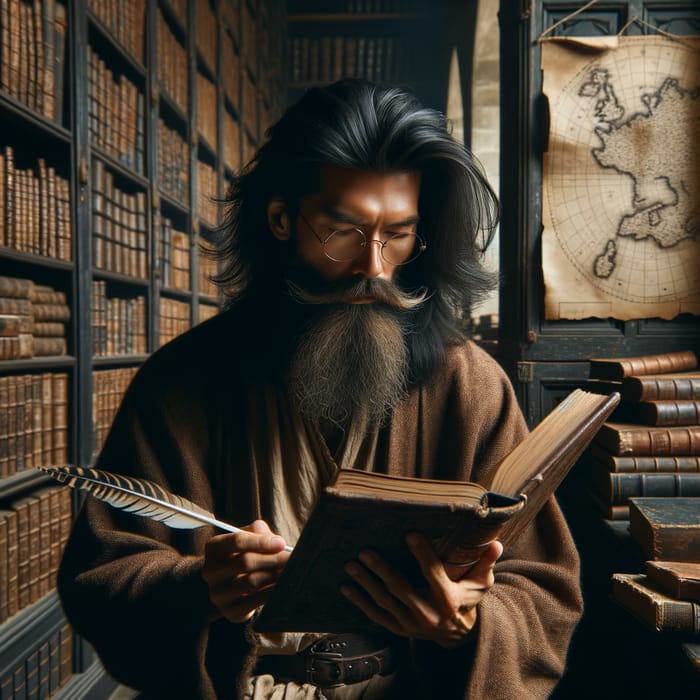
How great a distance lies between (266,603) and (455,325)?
2.53ft

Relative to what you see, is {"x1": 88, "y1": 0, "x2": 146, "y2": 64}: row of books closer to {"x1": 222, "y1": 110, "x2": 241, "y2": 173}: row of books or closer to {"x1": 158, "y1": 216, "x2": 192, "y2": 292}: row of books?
{"x1": 158, "y1": 216, "x2": 192, "y2": 292}: row of books

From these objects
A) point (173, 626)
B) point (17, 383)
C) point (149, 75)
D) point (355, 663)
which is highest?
point (149, 75)

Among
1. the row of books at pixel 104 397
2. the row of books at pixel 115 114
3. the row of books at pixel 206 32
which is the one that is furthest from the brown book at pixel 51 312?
the row of books at pixel 206 32

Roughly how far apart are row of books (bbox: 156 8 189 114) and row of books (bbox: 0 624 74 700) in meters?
2.90

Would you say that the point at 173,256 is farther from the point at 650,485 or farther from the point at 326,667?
the point at 326,667

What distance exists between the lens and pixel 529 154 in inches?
105

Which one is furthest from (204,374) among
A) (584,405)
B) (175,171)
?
(175,171)

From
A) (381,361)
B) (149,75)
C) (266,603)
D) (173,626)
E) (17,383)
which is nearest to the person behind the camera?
(266,603)

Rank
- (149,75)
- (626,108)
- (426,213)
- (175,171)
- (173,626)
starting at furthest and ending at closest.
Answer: (175,171), (149,75), (626,108), (426,213), (173,626)

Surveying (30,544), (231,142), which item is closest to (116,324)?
(30,544)

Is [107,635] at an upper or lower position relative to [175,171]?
lower

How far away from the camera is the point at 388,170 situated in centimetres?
132

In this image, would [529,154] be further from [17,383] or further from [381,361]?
[17,383]

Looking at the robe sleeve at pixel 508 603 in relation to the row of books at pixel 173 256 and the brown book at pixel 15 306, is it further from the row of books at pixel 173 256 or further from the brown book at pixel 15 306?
the row of books at pixel 173 256
